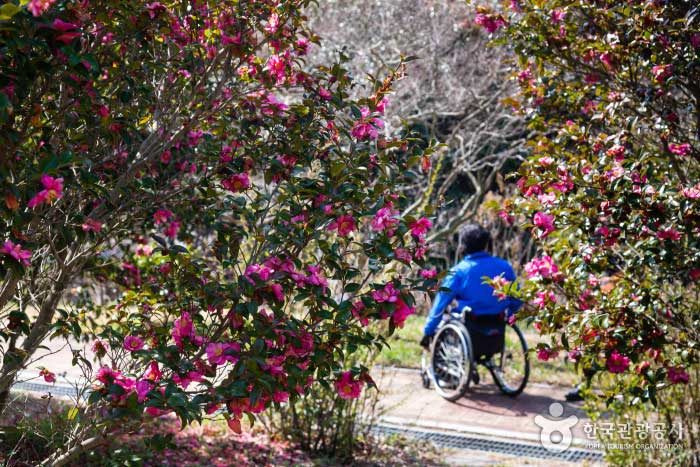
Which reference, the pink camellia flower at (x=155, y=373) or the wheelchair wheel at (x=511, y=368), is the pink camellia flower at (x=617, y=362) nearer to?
the pink camellia flower at (x=155, y=373)

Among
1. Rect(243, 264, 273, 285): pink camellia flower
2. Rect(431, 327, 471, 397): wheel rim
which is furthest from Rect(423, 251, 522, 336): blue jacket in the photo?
Rect(243, 264, 273, 285): pink camellia flower

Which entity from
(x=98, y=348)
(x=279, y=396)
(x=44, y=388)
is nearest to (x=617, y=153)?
(x=279, y=396)

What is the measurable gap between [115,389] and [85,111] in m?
0.90

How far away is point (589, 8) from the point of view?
138 inches

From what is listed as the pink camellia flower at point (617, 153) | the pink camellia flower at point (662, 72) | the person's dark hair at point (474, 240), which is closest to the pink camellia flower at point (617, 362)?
the pink camellia flower at point (617, 153)

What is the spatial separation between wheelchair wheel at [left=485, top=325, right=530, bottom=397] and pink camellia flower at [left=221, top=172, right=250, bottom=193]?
122 inches

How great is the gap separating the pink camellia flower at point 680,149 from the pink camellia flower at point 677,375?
100 cm

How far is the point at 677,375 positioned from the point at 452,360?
3.03 metres

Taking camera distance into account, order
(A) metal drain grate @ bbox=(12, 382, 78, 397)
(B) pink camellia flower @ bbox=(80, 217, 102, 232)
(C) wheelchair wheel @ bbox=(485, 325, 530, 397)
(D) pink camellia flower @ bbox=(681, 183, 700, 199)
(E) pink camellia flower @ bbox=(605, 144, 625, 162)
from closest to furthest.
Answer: (B) pink camellia flower @ bbox=(80, 217, 102, 232) → (D) pink camellia flower @ bbox=(681, 183, 700, 199) → (E) pink camellia flower @ bbox=(605, 144, 625, 162) → (A) metal drain grate @ bbox=(12, 382, 78, 397) → (C) wheelchair wheel @ bbox=(485, 325, 530, 397)

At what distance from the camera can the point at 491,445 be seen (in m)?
4.86

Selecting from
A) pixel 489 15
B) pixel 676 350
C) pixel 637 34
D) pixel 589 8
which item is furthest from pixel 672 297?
pixel 489 15

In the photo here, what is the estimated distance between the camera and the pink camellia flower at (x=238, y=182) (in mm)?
2768

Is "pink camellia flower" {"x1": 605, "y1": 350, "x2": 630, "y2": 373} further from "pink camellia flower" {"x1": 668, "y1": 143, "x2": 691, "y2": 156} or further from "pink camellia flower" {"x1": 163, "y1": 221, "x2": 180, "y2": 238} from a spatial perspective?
"pink camellia flower" {"x1": 163, "y1": 221, "x2": 180, "y2": 238}

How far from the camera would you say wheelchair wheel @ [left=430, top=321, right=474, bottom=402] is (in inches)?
231
